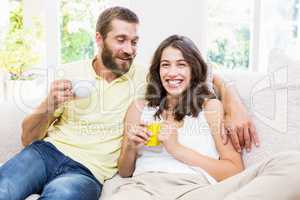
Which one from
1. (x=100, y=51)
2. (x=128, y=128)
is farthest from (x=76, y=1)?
(x=128, y=128)

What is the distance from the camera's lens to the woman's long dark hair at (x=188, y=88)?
1.79m

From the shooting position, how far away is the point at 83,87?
1.84m

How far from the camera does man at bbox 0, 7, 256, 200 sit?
1.69m

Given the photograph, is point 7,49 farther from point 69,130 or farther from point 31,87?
point 69,130

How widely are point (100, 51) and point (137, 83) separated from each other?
229 mm

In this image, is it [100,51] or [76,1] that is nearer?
[100,51]

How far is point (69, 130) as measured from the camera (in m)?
1.88

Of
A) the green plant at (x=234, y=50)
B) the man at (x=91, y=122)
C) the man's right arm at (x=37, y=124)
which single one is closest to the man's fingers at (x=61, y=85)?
the man at (x=91, y=122)

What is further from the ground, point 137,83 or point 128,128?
point 137,83

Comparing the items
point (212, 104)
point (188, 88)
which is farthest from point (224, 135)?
point (188, 88)

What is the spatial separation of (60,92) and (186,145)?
1.79ft

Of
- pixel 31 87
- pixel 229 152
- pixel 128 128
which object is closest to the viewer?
pixel 229 152

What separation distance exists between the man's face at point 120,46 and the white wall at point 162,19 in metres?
0.99

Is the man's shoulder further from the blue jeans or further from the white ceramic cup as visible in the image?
the blue jeans
